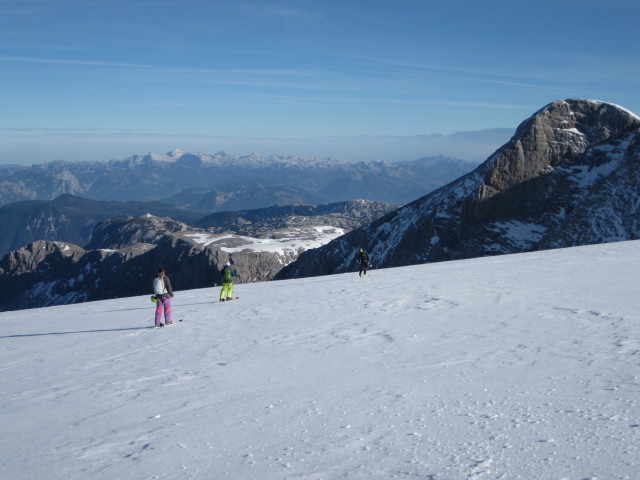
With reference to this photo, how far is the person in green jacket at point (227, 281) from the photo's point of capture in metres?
20.9

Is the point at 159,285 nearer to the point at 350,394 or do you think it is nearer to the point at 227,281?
the point at 227,281

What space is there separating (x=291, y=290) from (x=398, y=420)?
55.5 ft

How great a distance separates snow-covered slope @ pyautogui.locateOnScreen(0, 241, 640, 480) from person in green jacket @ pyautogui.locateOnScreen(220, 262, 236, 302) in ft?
12.5

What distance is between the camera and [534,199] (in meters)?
71.6

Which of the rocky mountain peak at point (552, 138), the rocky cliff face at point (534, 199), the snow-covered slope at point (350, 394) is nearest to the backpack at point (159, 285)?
the snow-covered slope at point (350, 394)

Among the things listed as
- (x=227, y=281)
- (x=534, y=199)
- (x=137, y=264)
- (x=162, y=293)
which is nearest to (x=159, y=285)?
(x=162, y=293)

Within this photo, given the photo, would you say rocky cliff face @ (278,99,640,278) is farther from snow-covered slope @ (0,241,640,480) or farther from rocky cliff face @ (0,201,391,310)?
snow-covered slope @ (0,241,640,480)

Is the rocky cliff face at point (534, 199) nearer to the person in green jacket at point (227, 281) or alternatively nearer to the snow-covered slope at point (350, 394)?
the person in green jacket at point (227, 281)

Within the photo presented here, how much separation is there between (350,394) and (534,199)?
232ft

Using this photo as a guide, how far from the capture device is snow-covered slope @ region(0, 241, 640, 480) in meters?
6.45

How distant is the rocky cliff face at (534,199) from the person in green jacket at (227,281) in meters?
48.1

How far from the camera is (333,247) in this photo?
282 ft

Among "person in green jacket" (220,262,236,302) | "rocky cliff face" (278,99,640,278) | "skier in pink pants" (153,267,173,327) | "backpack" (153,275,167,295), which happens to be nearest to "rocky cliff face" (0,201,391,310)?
"rocky cliff face" (278,99,640,278)

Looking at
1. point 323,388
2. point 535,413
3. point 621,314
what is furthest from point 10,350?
point 621,314
